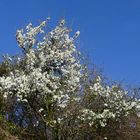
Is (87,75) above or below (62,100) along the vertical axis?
above

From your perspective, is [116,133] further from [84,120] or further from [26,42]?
[26,42]

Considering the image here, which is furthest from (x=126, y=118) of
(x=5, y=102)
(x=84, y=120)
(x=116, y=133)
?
(x=5, y=102)

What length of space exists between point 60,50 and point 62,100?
2.20 m

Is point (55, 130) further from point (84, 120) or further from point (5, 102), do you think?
point (5, 102)

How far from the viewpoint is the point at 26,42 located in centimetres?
2030

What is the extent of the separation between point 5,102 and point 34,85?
9.16 ft

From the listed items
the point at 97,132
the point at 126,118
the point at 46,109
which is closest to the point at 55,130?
the point at 46,109

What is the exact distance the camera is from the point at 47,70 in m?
20.2

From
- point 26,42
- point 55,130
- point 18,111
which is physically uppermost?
point 26,42

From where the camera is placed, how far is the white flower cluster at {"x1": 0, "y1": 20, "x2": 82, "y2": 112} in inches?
762

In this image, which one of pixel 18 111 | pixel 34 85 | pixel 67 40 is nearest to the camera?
pixel 34 85

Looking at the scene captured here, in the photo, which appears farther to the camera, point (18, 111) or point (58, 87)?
point (18, 111)

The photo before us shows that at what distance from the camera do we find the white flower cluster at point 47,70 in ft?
63.5

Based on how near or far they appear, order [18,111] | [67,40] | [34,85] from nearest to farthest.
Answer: [34,85] < [67,40] < [18,111]
